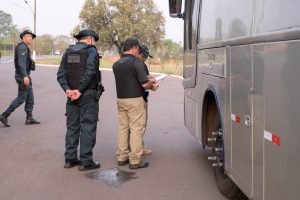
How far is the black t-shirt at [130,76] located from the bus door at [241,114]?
2.09 m

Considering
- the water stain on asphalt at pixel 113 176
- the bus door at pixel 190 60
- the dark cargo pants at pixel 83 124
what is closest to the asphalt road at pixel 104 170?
the water stain on asphalt at pixel 113 176

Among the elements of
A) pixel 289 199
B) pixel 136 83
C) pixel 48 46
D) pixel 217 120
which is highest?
pixel 48 46

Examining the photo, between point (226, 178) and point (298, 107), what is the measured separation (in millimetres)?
2344

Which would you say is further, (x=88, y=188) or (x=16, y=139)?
(x=16, y=139)

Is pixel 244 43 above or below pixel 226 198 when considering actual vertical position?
above

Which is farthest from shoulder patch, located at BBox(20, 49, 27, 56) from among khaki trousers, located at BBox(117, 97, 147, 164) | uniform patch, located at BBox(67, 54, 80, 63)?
khaki trousers, located at BBox(117, 97, 147, 164)

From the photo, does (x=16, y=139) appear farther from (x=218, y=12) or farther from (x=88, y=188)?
(x=218, y=12)

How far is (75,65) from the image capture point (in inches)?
235

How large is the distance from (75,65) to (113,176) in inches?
57.8

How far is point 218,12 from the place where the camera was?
4895mm

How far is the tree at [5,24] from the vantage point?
490 feet

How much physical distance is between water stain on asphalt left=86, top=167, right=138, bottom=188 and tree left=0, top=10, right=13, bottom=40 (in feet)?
487

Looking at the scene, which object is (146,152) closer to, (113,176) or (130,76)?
(113,176)

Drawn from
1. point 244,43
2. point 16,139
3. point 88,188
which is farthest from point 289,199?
→ point 16,139
